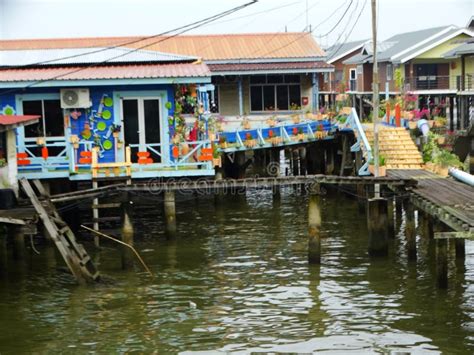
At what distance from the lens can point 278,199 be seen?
120 ft

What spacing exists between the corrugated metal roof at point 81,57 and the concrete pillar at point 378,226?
947 cm

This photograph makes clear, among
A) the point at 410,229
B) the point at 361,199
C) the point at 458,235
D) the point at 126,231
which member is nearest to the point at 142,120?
the point at 126,231

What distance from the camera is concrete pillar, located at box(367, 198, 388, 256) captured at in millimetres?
23875

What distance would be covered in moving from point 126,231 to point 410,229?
7914 millimetres

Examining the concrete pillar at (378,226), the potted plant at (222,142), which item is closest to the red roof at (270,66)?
the potted plant at (222,142)

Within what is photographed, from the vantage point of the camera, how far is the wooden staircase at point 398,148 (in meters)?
29.7

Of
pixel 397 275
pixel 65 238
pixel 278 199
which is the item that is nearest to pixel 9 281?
pixel 65 238

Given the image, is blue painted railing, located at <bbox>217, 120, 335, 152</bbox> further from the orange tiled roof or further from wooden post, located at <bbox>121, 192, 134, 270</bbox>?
wooden post, located at <bbox>121, 192, 134, 270</bbox>

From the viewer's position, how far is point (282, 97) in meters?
40.6

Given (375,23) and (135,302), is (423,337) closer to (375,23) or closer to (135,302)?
(135,302)

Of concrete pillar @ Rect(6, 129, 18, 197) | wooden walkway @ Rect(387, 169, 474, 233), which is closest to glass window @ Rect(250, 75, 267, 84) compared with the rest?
wooden walkway @ Rect(387, 169, 474, 233)

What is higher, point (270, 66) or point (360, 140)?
point (270, 66)

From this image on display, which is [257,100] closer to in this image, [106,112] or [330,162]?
[330,162]

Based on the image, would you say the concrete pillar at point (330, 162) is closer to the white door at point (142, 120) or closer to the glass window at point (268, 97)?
the glass window at point (268, 97)
